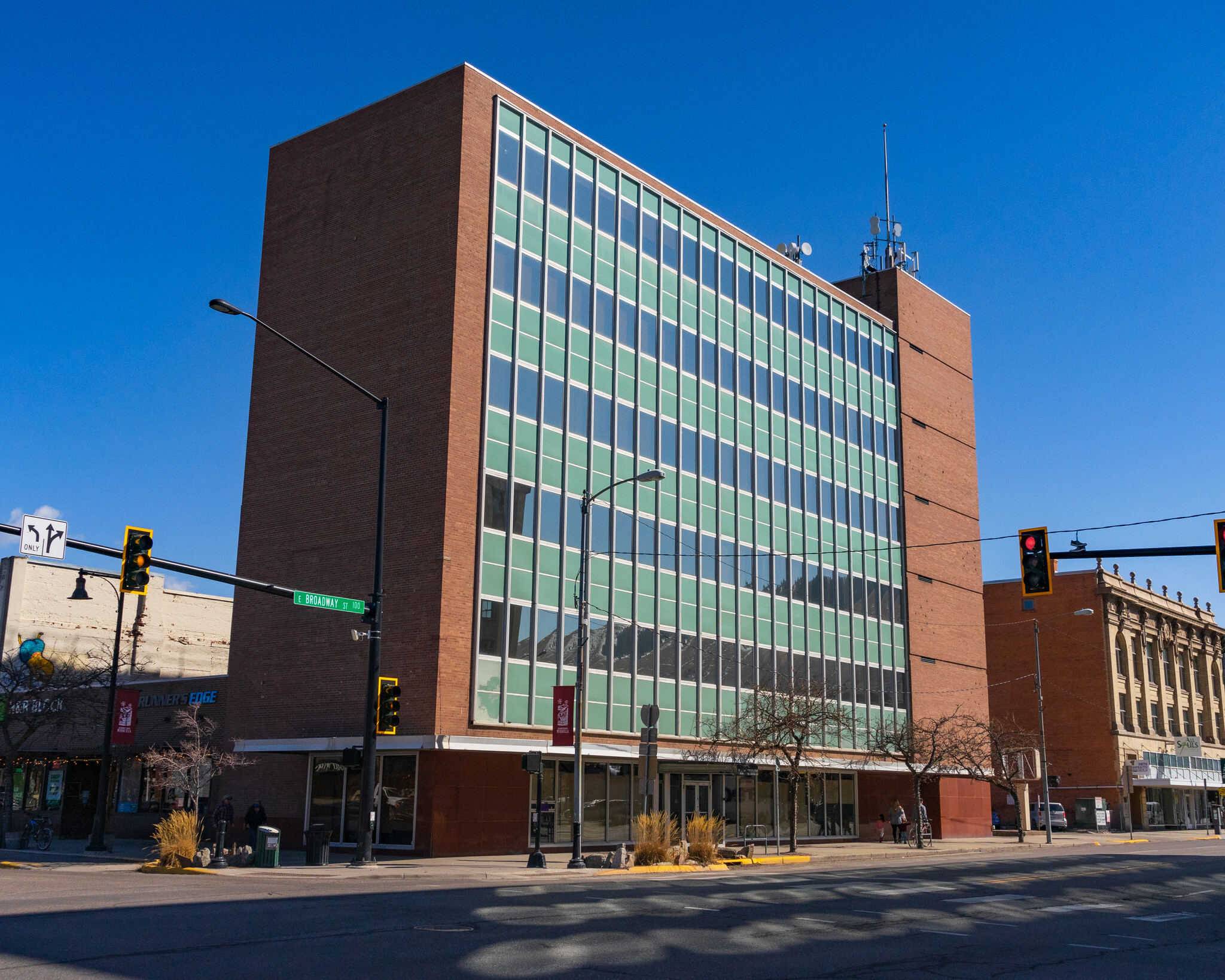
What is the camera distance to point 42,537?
1941 cm

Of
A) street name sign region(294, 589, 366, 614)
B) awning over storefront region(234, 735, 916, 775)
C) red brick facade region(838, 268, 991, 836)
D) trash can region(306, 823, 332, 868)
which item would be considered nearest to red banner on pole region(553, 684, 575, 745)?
awning over storefront region(234, 735, 916, 775)

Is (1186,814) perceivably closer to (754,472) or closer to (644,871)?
(754,472)

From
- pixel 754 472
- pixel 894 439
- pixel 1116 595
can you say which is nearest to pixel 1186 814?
pixel 1116 595

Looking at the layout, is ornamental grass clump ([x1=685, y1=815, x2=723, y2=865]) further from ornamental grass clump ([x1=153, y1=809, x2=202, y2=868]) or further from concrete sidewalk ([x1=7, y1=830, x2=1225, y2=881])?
ornamental grass clump ([x1=153, y1=809, x2=202, y2=868])

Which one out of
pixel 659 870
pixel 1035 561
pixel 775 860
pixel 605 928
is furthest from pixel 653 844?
pixel 605 928

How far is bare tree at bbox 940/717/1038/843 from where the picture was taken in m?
50.7

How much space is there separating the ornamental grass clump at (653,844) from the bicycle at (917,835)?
18.1 meters

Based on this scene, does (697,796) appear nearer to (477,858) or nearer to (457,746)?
(477,858)

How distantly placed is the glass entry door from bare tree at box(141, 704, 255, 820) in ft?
51.0

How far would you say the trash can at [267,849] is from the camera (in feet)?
90.7

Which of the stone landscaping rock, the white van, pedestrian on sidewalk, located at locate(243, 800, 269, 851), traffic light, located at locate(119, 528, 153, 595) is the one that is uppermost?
traffic light, located at locate(119, 528, 153, 595)

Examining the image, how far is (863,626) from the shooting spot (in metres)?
51.5

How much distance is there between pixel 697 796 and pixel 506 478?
15094 mm

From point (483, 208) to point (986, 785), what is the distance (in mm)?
40576
